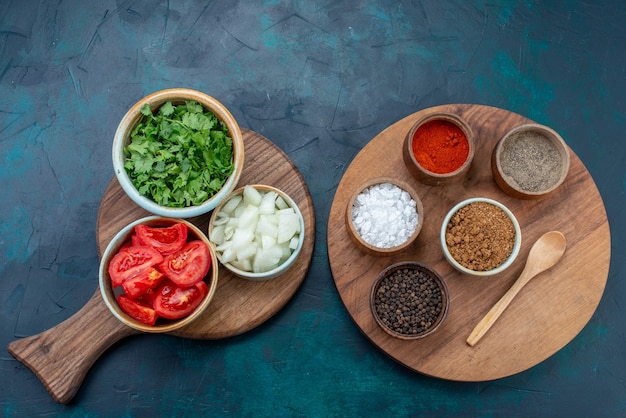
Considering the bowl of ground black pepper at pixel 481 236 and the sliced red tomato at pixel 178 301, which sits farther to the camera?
the bowl of ground black pepper at pixel 481 236

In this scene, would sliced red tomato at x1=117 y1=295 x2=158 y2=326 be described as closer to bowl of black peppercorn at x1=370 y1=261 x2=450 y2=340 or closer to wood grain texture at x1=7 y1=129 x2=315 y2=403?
wood grain texture at x1=7 y1=129 x2=315 y2=403

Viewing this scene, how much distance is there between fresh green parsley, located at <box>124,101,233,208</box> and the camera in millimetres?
2168

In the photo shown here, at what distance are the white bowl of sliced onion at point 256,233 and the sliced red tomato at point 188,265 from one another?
0.32ft

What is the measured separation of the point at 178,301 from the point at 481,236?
126cm

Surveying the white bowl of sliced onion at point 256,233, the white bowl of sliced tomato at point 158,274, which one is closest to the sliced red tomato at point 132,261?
the white bowl of sliced tomato at point 158,274

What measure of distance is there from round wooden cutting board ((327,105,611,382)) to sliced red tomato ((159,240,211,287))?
54cm

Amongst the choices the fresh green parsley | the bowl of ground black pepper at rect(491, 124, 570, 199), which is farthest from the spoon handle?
the fresh green parsley

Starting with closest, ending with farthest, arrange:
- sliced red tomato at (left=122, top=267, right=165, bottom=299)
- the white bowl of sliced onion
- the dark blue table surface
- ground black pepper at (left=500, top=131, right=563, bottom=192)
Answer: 1. sliced red tomato at (left=122, top=267, right=165, bottom=299)
2. the white bowl of sliced onion
3. ground black pepper at (left=500, top=131, right=563, bottom=192)
4. the dark blue table surface

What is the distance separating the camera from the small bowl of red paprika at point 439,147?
2.27 metres

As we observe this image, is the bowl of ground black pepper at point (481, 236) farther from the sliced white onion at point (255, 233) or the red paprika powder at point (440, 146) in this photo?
the sliced white onion at point (255, 233)

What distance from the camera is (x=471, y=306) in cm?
233

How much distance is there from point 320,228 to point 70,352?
4.07 feet

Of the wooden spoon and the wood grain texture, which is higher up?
the wooden spoon

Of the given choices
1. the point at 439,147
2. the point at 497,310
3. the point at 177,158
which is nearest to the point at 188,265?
the point at 177,158
